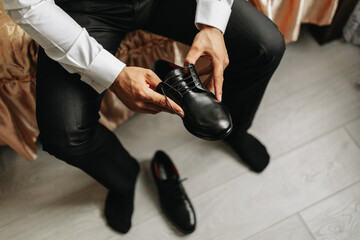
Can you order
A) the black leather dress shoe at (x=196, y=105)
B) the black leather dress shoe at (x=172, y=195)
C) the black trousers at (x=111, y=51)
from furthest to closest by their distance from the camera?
1. the black leather dress shoe at (x=172, y=195)
2. the black trousers at (x=111, y=51)
3. the black leather dress shoe at (x=196, y=105)

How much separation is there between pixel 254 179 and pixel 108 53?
66cm

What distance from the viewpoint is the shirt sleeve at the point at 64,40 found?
2.15ft

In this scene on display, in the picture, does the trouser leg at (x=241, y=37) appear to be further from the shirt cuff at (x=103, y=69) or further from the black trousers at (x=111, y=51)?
the shirt cuff at (x=103, y=69)

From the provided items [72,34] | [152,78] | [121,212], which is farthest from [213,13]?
[121,212]

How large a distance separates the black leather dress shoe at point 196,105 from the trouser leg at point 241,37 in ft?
0.56

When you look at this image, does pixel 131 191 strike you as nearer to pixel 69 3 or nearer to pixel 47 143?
pixel 47 143

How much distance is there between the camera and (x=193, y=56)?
2.32 ft

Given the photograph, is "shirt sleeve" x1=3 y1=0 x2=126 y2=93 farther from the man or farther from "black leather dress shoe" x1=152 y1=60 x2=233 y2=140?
"black leather dress shoe" x1=152 y1=60 x2=233 y2=140

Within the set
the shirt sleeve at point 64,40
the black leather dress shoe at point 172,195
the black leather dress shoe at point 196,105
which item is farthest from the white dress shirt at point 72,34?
the black leather dress shoe at point 172,195

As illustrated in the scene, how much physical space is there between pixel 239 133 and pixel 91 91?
51 centimetres

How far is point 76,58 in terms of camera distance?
69 centimetres

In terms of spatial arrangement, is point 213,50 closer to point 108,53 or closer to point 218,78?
point 218,78

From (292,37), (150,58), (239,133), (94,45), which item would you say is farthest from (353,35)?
(94,45)

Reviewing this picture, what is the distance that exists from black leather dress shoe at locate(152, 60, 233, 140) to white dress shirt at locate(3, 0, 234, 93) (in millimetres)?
137
